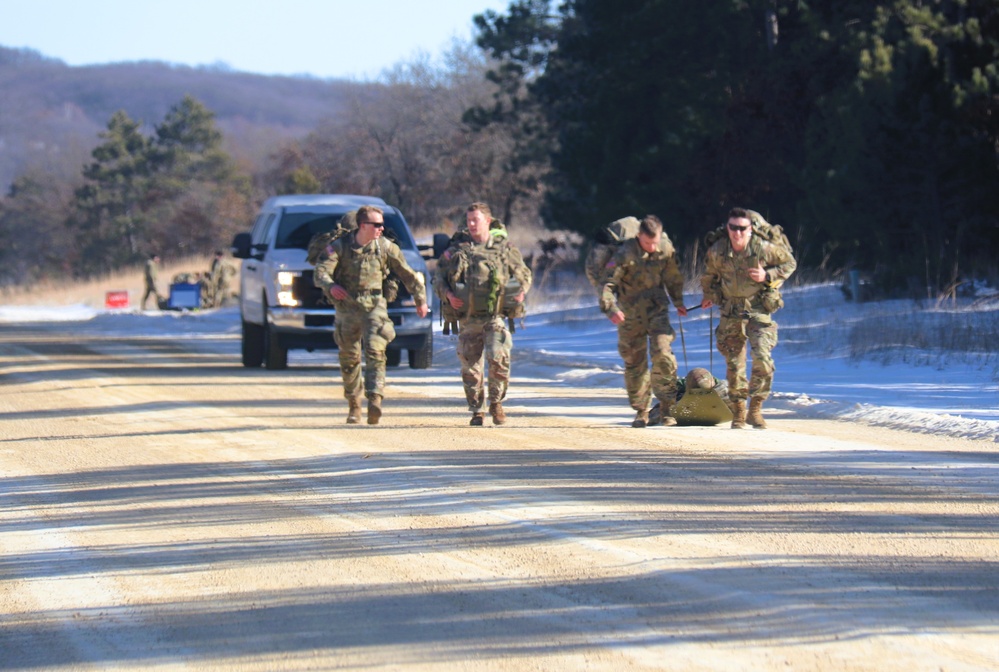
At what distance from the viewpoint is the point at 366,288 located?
464 inches

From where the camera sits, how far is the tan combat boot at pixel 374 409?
11.8m

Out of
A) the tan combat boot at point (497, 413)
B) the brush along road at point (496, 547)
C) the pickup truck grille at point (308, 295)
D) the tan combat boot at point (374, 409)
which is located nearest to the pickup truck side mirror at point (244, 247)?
the pickup truck grille at point (308, 295)

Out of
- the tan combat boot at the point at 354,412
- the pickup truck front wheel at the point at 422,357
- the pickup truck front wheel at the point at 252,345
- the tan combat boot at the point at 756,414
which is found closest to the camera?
the tan combat boot at the point at 756,414

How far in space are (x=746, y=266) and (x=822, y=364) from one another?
19.3 feet

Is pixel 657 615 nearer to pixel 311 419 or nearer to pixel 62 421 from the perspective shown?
pixel 311 419

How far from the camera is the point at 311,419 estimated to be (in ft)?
41.0

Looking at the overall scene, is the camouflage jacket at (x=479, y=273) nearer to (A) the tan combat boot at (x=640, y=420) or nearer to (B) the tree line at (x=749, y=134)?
(A) the tan combat boot at (x=640, y=420)

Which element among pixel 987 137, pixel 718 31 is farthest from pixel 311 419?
pixel 718 31

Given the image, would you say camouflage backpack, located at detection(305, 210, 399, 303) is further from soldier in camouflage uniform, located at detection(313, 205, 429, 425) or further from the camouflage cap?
the camouflage cap

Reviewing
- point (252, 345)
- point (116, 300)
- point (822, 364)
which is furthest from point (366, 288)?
point (116, 300)

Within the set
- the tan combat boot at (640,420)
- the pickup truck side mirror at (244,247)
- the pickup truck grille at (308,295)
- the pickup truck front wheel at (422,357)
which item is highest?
the pickup truck side mirror at (244,247)

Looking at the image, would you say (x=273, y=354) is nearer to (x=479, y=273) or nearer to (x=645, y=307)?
(x=479, y=273)

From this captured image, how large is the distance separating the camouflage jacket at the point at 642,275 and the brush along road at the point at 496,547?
107 cm

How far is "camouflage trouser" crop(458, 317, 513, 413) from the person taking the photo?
1156 cm
